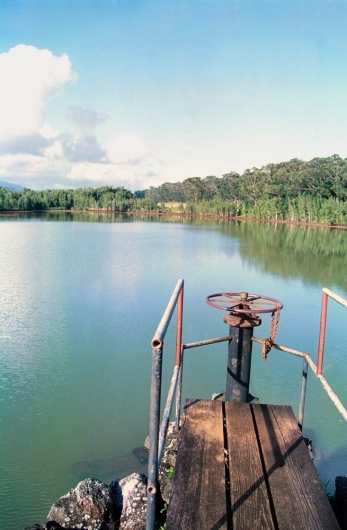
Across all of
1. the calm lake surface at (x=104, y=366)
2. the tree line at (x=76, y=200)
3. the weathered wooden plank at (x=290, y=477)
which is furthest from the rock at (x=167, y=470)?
the tree line at (x=76, y=200)

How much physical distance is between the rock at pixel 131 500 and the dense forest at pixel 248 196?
42.1 m

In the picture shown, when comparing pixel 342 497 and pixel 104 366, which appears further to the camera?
pixel 104 366

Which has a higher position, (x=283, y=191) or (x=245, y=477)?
(x=283, y=191)

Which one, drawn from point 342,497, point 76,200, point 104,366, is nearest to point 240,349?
point 342,497

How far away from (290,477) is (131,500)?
4.29ft

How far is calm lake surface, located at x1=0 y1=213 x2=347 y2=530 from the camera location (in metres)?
3.87

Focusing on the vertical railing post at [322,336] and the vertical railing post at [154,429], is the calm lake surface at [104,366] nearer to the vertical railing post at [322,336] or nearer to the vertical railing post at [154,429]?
the vertical railing post at [322,336]

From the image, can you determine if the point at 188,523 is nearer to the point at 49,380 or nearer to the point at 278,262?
the point at 49,380

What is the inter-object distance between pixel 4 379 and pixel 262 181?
5774 centimetres

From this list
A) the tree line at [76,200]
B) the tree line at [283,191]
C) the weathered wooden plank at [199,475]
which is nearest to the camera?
the weathered wooden plank at [199,475]

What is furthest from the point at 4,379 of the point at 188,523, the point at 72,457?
→ the point at 188,523

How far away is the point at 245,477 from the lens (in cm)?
200

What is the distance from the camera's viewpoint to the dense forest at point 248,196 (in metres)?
46.2

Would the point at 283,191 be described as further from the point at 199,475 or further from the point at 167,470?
the point at 199,475
